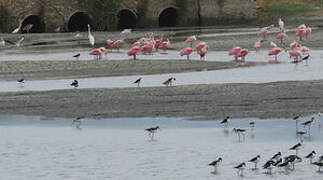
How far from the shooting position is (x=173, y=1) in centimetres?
5394

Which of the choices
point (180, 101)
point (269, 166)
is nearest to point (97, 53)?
point (180, 101)

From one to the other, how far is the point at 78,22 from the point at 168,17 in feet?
17.3

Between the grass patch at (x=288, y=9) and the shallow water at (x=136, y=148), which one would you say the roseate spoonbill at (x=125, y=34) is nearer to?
the grass patch at (x=288, y=9)

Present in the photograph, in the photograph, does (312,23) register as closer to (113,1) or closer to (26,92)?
(113,1)

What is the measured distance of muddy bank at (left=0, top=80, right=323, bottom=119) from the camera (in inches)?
809

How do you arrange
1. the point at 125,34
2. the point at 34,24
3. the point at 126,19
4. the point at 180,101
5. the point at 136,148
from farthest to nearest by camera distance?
the point at 126,19
the point at 34,24
the point at 125,34
the point at 180,101
the point at 136,148

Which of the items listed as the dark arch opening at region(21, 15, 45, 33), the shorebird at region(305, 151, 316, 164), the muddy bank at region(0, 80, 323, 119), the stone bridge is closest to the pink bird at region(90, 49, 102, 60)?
the muddy bank at region(0, 80, 323, 119)

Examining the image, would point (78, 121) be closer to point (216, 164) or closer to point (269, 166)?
point (216, 164)

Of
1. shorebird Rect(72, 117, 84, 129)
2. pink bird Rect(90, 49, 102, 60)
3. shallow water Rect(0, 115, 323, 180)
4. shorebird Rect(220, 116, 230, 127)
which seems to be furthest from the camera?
pink bird Rect(90, 49, 102, 60)

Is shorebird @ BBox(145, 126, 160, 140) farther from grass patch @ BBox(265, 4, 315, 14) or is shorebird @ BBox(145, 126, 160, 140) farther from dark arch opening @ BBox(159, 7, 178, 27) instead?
grass patch @ BBox(265, 4, 315, 14)

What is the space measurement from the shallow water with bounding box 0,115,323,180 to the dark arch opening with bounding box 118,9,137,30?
1388 inches

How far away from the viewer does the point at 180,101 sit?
868 inches

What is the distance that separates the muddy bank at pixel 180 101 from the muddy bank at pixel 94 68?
188 inches

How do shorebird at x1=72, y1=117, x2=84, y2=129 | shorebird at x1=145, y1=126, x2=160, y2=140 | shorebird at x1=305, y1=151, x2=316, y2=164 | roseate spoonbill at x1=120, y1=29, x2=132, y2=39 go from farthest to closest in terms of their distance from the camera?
roseate spoonbill at x1=120, y1=29, x2=132, y2=39, shorebird at x1=72, y1=117, x2=84, y2=129, shorebird at x1=145, y1=126, x2=160, y2=140, shorebird at x1=305, y1=151, x2=316, y2=164
